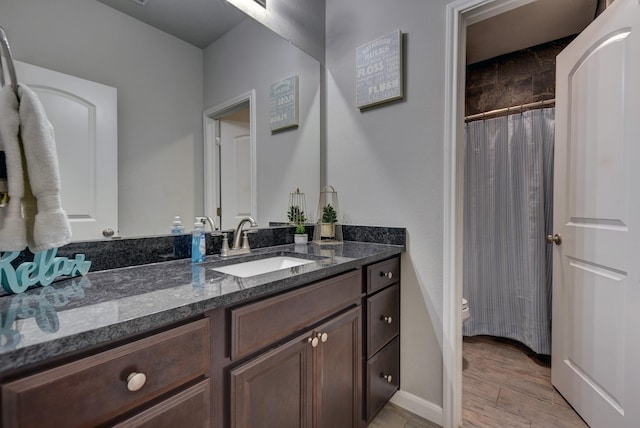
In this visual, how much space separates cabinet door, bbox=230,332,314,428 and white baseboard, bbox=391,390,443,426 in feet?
2.67

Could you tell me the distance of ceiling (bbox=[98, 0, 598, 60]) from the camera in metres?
1.18

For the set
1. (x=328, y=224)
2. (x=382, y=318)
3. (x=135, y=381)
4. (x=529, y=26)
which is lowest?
(x=382, y=318)

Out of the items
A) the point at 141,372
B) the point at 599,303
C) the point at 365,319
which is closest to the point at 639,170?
the point at 599,303

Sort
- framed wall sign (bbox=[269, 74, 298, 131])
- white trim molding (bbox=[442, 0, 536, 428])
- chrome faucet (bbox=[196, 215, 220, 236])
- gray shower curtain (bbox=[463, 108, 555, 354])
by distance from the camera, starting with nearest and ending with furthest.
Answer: chrome faucet (bbox=[196, 215, 220, 236])
white trim molding (bbox=[442, 0, 536, 428])
framed wall sign (bbox=[269, 74, 298, 131])
gray shower curtain (bbox=[463, 108, 555, 354])

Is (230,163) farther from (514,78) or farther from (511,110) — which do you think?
(514,78)

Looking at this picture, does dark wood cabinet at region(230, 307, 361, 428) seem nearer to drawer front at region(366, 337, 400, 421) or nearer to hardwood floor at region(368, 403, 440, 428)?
drawer front at region(366, 337, 400, 421)

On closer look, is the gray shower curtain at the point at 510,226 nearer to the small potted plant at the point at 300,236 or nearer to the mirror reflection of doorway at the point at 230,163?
the small potted plant at the point at 300,236

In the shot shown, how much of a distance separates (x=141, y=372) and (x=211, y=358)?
0.58 ft

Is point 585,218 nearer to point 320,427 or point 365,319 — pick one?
point 365,319

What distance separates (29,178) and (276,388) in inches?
34.1

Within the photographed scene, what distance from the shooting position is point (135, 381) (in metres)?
0.58

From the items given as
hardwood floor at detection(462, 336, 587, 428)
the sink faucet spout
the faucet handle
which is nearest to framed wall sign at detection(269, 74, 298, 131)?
the sink faucet spout

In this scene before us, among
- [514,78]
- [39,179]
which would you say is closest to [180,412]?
[39,179]

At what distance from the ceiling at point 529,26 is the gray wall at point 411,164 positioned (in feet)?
2.82
